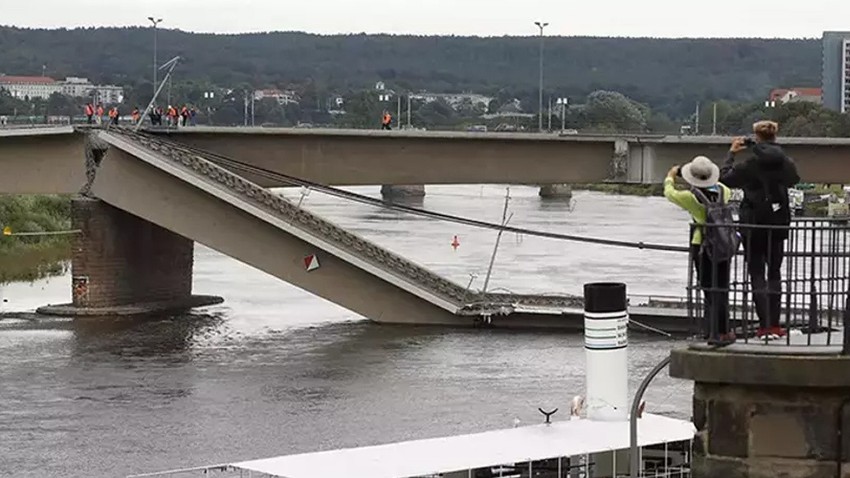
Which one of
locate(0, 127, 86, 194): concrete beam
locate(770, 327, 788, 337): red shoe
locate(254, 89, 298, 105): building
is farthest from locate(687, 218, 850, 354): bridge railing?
locate(254, 89, 298, 105): building

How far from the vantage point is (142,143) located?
43812mm

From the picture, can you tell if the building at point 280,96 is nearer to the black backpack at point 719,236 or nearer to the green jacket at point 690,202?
the green jacket at point 690,202

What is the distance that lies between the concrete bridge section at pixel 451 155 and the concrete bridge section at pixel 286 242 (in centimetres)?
224

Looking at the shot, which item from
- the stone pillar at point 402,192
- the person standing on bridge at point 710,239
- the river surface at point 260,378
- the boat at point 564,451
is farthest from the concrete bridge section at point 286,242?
the stone pillar at point 402,192

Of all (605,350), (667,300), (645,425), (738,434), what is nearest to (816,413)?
(738,434)

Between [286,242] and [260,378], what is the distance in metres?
8.41

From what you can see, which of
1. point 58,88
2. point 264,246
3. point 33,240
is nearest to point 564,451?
point 264,246

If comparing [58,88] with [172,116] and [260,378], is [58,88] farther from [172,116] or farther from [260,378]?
[260,378]

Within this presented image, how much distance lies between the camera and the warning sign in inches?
1646

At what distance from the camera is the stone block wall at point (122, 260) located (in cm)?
4434

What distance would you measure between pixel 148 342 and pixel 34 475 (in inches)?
611

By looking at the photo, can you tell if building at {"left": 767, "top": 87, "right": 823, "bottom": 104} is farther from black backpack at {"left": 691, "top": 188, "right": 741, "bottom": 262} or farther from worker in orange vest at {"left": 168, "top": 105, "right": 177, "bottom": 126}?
black backpack at {"left": 691, "top": 188, "right": 741, "bottom": 262}

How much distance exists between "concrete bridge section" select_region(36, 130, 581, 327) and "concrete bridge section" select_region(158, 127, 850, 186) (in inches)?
88.0

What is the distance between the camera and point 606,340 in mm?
15656
